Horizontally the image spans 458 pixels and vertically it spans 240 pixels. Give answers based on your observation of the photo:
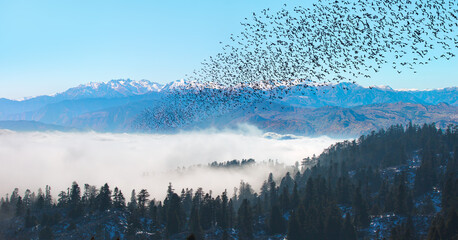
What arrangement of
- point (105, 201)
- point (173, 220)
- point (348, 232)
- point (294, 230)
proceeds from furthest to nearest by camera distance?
point (105, 201) < point (173, 220) < point (294, 230) < point (348, 232)

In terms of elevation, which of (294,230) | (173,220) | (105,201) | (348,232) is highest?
(105,201)

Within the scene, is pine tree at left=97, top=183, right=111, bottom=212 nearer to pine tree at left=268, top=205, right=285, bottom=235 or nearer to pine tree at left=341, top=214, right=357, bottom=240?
pine tree at left=268, top=205, right=285, bottom=235

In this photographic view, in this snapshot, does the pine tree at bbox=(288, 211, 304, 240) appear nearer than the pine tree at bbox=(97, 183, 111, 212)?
Yes

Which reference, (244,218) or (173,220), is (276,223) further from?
(173,220)

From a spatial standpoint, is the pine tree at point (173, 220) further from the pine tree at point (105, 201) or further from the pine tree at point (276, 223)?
the pine tree at point (276, 223)

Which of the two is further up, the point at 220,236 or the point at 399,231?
the point at 399,231

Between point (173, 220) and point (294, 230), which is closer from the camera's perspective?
point (294, 230)

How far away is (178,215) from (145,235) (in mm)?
16476

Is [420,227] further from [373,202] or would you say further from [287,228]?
[287,228]

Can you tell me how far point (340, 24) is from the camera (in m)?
57.3

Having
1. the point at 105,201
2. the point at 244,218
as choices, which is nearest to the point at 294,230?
the point at 244,218

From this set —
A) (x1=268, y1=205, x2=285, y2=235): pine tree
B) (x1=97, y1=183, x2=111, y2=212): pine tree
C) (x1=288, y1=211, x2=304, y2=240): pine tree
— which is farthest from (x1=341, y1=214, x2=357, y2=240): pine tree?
(x1=97, y1=183, x2=111, y2=212): pine tree

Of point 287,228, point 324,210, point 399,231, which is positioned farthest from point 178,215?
point 399,231

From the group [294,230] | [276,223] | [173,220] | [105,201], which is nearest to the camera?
[294,230]
